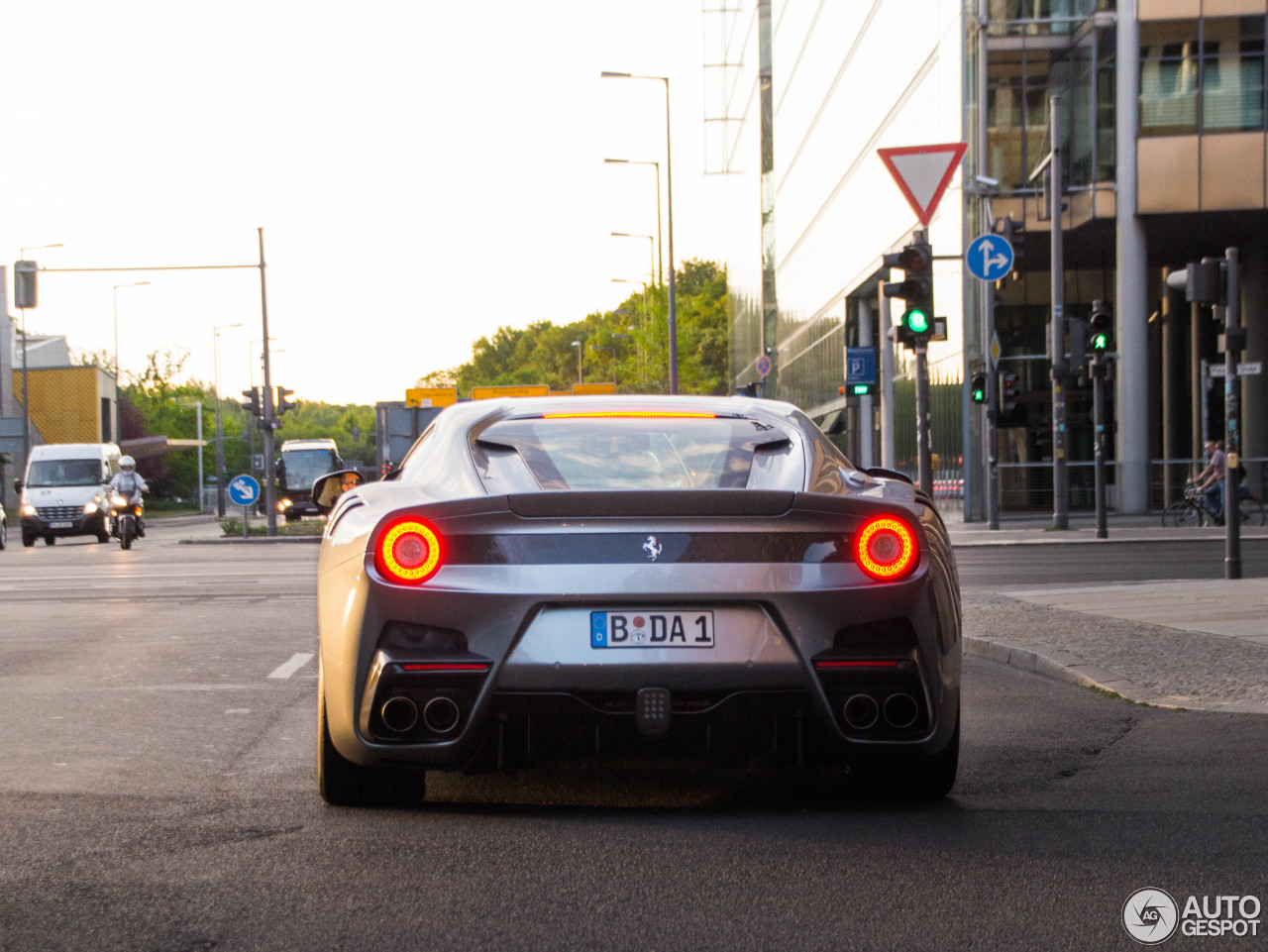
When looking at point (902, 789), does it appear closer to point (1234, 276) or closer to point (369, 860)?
point (369, 860)

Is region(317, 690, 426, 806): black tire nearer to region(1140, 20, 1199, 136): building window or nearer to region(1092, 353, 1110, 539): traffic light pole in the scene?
region(1092, 353, 1110, 539): traffic light pole

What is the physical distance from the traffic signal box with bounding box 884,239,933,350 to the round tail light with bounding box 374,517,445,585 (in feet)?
32.1

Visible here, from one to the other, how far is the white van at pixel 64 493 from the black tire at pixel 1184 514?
23105mm

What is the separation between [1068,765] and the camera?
225 inches

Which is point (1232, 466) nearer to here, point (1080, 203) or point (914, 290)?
point (914, 290)

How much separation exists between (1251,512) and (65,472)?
26.3m

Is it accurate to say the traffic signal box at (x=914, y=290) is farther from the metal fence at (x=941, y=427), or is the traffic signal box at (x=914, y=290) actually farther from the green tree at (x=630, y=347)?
the green tree at (x=630, y=347)

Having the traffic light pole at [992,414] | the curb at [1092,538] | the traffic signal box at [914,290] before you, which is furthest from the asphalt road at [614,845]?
the traffic light pole at [992,414]

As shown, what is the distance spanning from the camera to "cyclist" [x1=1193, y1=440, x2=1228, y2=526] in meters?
26.8

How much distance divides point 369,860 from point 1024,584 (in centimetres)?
1173

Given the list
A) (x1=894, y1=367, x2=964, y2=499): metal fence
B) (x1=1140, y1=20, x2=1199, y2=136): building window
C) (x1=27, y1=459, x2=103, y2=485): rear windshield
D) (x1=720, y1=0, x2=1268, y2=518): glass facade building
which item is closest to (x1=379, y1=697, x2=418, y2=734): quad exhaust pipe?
(x1=720, y1=0, x2=1268, y2=518): glass facade building

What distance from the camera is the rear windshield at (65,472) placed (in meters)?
A: 36.4

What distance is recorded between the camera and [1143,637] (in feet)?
31.3

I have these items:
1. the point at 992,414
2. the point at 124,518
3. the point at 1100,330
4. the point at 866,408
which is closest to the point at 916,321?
the point at 1100,330
